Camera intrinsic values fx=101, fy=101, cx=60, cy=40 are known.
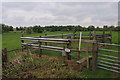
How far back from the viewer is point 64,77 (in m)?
4.05

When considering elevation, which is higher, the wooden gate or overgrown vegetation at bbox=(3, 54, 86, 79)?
the wooden gate

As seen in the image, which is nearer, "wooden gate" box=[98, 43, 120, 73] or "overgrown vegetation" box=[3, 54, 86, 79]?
"overgrown vegetation" box=[3, 54, 86, 79]

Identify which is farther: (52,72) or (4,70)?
(4,70)

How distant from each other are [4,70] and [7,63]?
60 cm

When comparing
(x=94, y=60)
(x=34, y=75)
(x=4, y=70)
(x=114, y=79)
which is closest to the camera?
(x=114, y=79)

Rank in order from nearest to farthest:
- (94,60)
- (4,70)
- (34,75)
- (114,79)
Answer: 1. (114,79)
2. (34,75)
3. (94,60)
4. (4,70)

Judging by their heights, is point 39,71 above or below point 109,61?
below

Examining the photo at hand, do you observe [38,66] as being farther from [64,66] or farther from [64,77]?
[64,77]

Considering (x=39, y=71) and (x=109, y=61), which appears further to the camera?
(x=109, y=61)

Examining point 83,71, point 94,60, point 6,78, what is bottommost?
point 6,78

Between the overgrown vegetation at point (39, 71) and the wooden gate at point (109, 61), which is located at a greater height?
the wooden gate at point (109, 61)

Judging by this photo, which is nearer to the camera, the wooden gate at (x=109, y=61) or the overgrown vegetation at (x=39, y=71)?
the overgrown vegetation at (x=39, y=71)

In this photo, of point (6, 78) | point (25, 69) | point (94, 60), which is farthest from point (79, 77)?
point (6, 78)

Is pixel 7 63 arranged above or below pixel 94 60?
below
